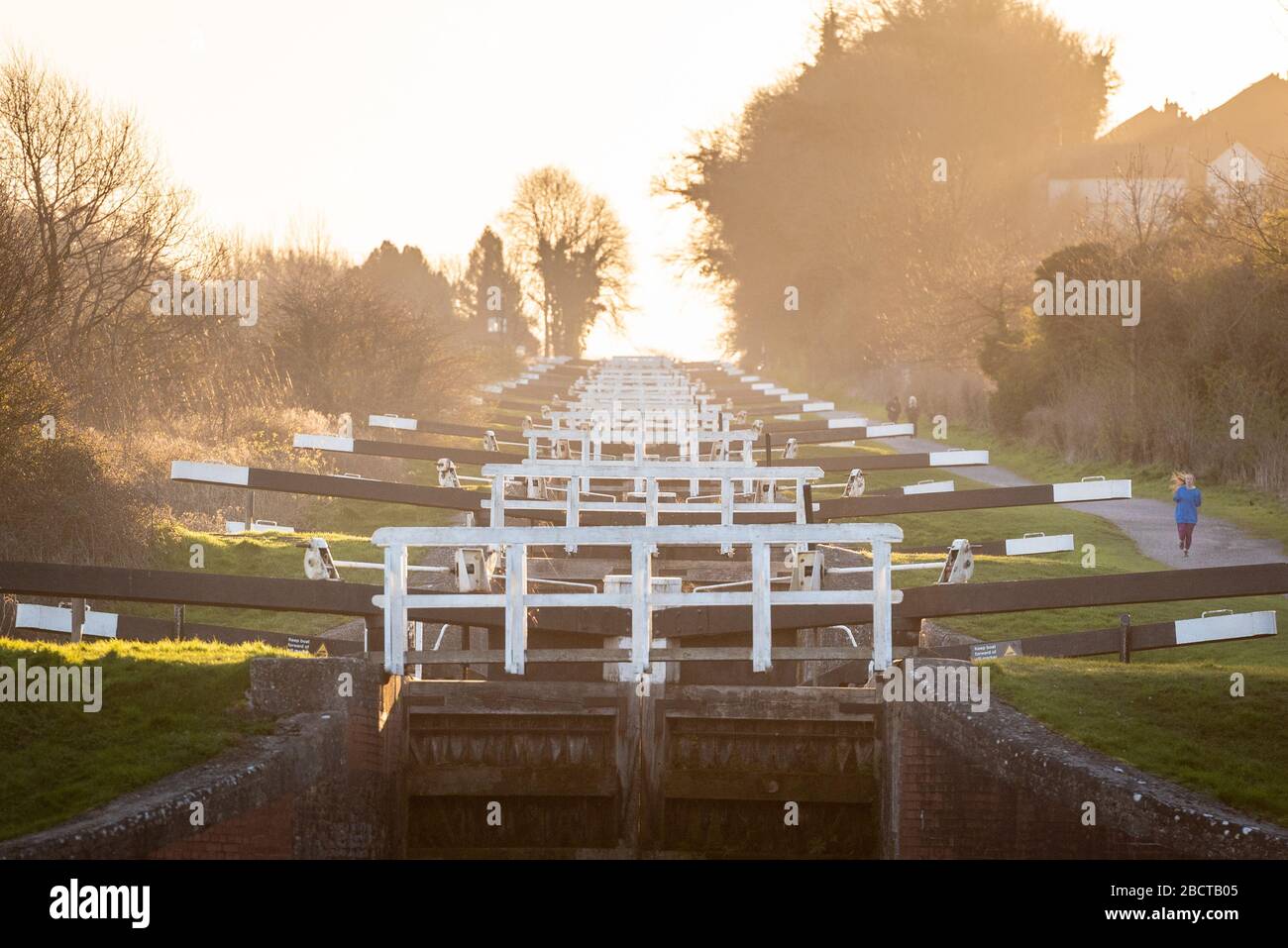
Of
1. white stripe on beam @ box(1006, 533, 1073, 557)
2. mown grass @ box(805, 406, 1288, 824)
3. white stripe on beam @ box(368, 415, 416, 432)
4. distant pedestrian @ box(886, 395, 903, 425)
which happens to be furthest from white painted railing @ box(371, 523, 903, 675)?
distant pedestrian @ box(886, 395, 903, 425)

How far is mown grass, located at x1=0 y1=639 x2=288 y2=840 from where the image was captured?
371 inches

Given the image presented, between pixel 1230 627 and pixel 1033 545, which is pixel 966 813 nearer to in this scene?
pixel 1230 627

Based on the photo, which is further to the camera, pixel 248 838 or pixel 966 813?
pixel 966 813

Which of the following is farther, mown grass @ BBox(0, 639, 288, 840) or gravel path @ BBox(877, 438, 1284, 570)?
gravel path @ BBox(877, 438, 1284, 570)

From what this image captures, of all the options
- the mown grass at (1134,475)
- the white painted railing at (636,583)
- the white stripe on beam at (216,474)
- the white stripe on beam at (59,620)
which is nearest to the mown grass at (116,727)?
the white painted railing at (636,583)

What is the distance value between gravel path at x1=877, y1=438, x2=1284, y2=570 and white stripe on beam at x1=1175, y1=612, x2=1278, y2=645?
7848 mm

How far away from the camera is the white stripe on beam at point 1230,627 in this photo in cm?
1269

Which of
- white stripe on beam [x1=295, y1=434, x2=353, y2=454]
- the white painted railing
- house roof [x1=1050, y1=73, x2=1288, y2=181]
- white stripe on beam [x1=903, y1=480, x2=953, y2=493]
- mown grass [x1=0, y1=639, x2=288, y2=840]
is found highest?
house roof [x1=1050, y1=73, x2=1288, y2=181]

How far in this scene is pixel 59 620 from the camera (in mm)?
14953

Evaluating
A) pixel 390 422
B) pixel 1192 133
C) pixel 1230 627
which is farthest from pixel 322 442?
pixel 1192 133

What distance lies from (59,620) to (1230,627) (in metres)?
10.2

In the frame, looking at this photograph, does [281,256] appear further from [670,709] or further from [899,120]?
[670,709]

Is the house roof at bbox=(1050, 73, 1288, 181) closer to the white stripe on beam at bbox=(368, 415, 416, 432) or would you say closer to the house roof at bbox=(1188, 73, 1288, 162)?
the house roof at bbox=(1188, 73, 1288, 162)
